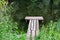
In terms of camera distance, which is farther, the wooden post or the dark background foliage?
the dark background foliage

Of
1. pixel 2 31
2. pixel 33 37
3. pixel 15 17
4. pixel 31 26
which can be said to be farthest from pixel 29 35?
pixel 15 17

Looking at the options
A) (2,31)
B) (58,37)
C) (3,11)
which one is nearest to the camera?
(2,31)

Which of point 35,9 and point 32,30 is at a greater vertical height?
point 35,9

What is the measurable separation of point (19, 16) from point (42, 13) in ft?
2.91

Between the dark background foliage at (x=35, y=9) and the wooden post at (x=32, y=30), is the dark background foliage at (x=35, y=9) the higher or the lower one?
the higher one

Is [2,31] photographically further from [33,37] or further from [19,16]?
[19,16]

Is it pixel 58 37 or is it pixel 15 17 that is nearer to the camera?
pixel 58 37

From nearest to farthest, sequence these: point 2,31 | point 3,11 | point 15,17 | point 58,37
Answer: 1. point 2,31
2. point 58,37
3. point 3,11
4. point 15,17

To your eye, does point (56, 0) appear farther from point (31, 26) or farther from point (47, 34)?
point (47, 34)

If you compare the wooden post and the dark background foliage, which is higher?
the dark background foliage

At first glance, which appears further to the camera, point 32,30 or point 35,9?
point 35,9

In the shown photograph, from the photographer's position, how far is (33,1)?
988 cm

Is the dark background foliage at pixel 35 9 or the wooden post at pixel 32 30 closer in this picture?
the wooden post at pixel 32 30

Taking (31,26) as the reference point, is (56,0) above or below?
above
